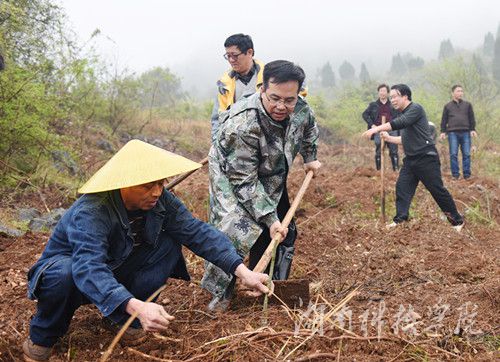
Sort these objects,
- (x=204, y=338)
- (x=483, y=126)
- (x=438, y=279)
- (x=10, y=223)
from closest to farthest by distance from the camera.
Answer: (x=204, y=338)
(x=438, y=279)
(x=10, y=223)
(x=483, y=126)

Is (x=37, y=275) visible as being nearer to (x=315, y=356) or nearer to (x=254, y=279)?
(x=254, y=279)

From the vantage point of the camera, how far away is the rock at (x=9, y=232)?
14.4 feet

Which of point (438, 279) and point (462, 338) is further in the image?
point (438, 279)

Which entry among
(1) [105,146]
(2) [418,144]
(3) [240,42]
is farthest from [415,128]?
(1) [105,146]

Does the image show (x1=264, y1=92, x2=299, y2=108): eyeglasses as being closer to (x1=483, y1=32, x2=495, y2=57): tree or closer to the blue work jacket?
the blue work jacket

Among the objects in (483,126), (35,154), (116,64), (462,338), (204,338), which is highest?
(116,64)

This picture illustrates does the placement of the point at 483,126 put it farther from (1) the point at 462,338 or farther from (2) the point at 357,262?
(1) the point at 462,338

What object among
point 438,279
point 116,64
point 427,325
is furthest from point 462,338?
point 116,64

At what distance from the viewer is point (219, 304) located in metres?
2.70

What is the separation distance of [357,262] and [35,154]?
4.20 m

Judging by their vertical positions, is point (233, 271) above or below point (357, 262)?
above

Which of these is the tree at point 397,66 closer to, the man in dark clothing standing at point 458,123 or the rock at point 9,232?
the man in dark clothing standing at point 458,123

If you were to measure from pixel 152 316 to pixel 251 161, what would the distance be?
1.14 meters

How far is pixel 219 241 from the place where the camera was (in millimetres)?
2432
